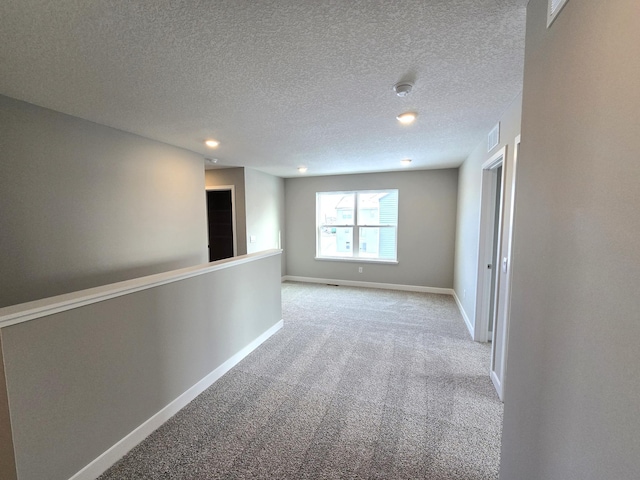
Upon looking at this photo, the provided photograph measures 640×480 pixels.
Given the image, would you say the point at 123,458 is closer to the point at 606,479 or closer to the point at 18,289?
the point at 18,289

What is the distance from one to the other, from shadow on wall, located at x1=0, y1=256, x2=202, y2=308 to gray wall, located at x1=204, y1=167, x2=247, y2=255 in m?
1.82

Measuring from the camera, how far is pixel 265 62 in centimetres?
151

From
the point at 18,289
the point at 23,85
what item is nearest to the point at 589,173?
the point at 23,85

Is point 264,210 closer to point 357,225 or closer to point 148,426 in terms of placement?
point 357,225

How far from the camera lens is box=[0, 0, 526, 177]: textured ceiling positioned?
1146 millimetres

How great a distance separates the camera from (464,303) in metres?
3.83

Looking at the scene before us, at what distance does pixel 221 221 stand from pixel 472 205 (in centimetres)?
411

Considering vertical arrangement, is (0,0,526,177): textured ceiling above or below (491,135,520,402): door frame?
above

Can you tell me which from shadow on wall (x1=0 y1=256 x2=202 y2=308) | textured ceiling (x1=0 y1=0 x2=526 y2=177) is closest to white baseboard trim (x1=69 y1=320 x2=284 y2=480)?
shadow on wall (x1=0 y1=256 x2=202 y2=308)

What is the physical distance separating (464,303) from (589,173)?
11.6 feet

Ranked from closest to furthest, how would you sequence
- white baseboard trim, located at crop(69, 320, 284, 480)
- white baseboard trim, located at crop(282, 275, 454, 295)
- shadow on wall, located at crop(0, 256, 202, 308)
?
1. white baseboard trim, located at crop(69, 320, 284, 480)
2. shadow on wall, located at crop(0, 256, 202, 308)
3. white baseboard trim, located at crop(282, 275, 454, 295)

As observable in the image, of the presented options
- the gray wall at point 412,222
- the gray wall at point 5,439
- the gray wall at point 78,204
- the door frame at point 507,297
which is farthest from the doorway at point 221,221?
the door frame at point 507,297

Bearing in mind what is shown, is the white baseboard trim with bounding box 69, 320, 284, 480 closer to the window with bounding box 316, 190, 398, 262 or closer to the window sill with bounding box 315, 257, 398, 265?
the window sill with bounding box 315, 257, 398, 265

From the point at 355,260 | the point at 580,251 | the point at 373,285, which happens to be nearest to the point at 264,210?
the point at 355,260
